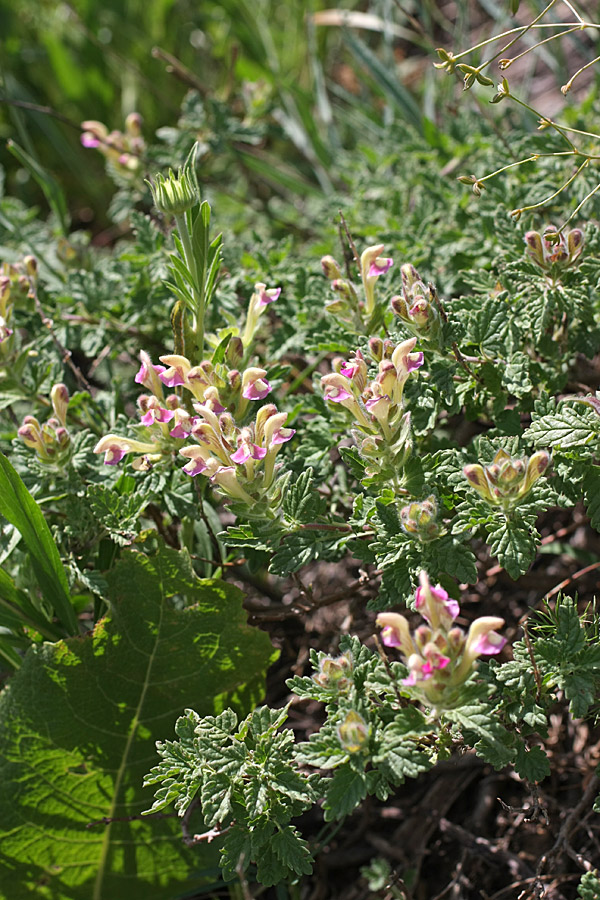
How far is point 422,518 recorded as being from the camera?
3.80ft

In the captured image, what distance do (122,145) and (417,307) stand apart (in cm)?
123

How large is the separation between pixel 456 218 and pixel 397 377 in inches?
31.3

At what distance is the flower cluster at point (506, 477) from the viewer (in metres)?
1.13

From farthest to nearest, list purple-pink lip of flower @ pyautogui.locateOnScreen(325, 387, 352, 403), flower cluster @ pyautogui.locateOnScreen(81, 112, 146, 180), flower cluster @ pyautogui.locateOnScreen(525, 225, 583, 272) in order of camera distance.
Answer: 1. flower cluster @ pyautogui.locateOnScreen(81, 112, 146, 180)
2. flower cluster @ pyautogui.locateOnScreen(525, 225, 583, 272)
3. purple-pink lip of flower @ pyautogui.locateOnScreen(325, 387, 352, 403)

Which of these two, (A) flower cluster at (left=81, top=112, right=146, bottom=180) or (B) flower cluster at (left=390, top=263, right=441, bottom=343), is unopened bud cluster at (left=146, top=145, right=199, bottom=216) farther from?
(A) flower cluster at (left=81, top=112, right=146, bottom=180)

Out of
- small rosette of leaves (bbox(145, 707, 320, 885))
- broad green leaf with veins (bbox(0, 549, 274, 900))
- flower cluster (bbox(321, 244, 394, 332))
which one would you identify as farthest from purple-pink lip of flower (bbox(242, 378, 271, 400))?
small rosette of leaves (bbox(145, 707, 320, 885))

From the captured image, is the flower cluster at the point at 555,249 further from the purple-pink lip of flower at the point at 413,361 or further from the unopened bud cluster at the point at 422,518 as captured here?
the unopened bud cluster at the point at 422,518

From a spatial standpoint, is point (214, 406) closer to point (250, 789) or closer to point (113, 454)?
point (113, 454)

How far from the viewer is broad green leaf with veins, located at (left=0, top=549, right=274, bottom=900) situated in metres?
1.43

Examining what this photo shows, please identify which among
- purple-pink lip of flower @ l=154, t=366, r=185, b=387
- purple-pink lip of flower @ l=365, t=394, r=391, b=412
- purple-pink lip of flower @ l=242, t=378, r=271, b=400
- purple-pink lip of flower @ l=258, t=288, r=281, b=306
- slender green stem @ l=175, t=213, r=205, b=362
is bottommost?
purple-pink lip of flower @ l=365, t=394, r=391, b=412

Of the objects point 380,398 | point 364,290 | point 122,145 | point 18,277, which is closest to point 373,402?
point 380,398

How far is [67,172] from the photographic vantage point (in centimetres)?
355

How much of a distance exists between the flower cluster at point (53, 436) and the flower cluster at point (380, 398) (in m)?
0.51

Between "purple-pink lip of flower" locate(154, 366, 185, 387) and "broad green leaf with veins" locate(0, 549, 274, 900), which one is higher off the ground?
"purple-pink lip of flower" locate(154, 366, 185, 387)
